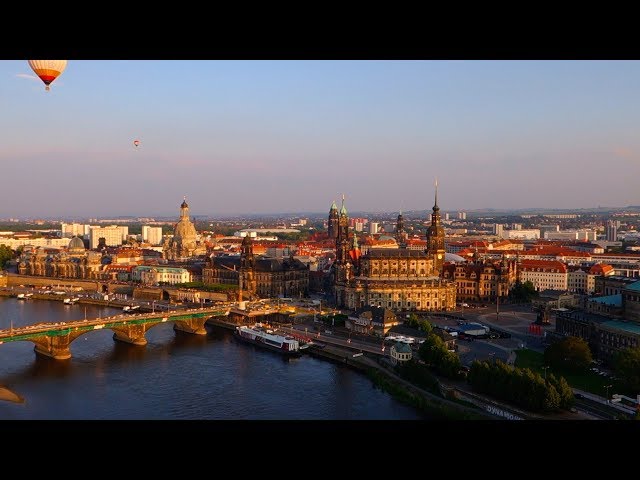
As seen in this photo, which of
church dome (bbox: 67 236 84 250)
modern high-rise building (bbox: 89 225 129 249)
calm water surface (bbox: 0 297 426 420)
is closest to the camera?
calm water surface (bbox: 0 297 426 420)

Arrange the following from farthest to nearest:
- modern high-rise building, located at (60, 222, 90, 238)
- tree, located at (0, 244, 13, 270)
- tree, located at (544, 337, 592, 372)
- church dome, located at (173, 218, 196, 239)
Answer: modern high-rise building, located at (60, 222, 90, 238)
church dome, located at (173, 218, 196, 239)
tree, located at (0, 244, 13, 270)
tree, located at (544, 337, 592, 372)

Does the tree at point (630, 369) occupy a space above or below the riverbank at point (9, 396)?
above

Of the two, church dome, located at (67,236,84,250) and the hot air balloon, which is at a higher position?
the hot air balloon

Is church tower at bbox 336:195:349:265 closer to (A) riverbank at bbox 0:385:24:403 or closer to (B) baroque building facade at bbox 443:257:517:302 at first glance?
(B) baroque building facade at bbox 443:257:517:302

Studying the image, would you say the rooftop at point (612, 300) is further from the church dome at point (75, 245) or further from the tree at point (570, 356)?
the church dome at point (75, 245)

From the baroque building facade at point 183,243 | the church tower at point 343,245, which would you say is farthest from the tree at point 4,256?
the church tower at point 343,245

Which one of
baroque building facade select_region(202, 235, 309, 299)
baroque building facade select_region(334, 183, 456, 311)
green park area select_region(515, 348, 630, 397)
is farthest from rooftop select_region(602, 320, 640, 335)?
baroque building facade select_region(202, 235, 309, 299)

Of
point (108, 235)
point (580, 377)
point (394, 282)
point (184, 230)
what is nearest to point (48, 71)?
point (580, 377)
